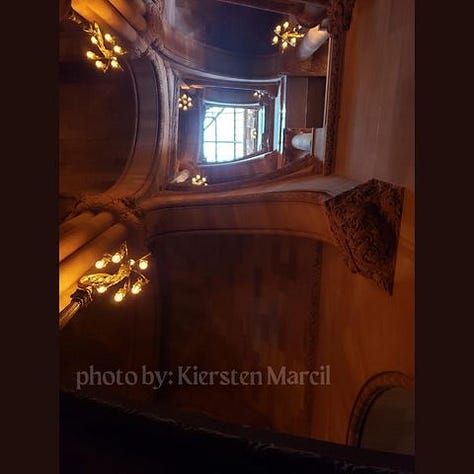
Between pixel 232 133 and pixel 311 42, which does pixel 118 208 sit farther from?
pixel 232 133

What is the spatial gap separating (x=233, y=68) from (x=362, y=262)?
9531 millimetres

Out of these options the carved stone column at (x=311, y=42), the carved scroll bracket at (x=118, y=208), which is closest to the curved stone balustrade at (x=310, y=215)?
the carved scroll bracket at (x=118, y=208)

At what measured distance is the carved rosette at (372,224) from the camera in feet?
11.4

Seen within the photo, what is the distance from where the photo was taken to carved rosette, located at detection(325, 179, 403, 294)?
11.4ft

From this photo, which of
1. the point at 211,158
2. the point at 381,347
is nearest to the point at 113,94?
the point at 381,347

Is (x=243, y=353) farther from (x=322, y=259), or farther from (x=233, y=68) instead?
(x=233, y=68)

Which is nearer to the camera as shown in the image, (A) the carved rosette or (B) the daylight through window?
(A) the carved rosette

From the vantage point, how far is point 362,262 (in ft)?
12.7

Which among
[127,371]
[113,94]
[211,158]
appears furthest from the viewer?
[211,158]

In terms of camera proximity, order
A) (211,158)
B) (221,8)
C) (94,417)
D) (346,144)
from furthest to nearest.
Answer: (211,158), (221,8), (346,144), (94,417)

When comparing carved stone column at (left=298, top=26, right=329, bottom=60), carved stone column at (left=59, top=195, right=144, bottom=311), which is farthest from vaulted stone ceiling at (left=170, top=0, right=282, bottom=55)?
carved stone column at (left=59, top=195, right=144, bottom=311)

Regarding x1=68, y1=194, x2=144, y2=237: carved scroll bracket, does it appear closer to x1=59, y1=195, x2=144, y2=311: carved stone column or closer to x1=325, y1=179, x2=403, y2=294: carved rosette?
x1=59, y1=195, x2=144, y2=311: carved stone column

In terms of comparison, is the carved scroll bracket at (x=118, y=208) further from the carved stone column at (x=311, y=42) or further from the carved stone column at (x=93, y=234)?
the carved stone column at (x=311, y=42)

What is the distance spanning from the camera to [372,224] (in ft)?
12.0
